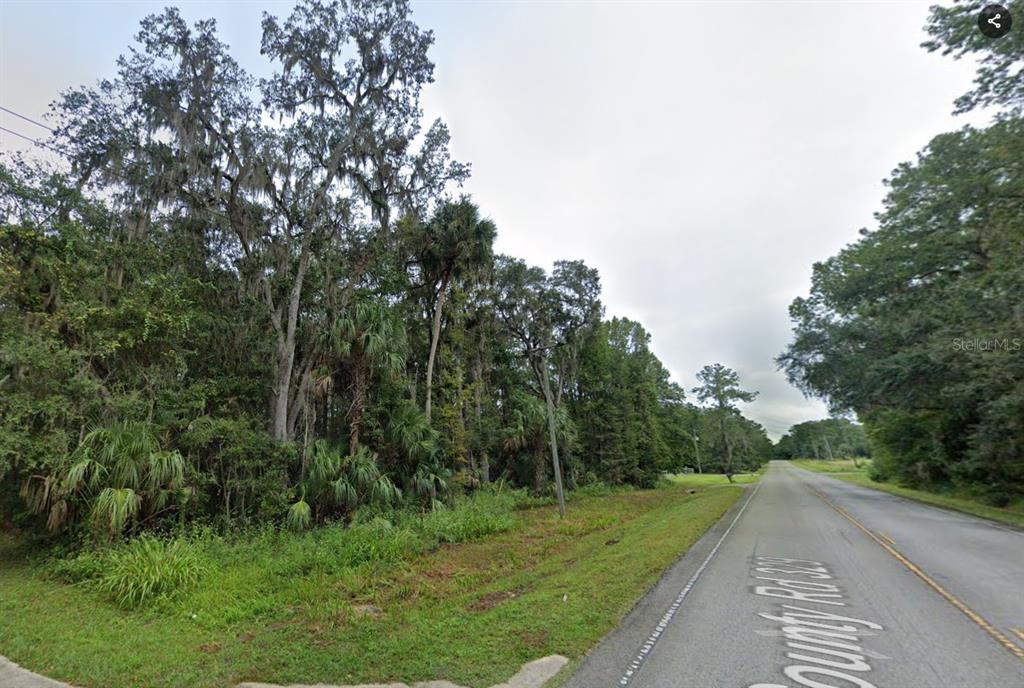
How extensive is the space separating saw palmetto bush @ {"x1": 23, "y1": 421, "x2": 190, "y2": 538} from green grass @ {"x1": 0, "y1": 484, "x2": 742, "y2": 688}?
88 cm

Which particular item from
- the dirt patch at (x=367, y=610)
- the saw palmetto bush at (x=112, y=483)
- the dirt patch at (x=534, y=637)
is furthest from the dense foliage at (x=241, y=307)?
the dirt patch at (x=534, y=637)

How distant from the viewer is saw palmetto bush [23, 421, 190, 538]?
7852mm

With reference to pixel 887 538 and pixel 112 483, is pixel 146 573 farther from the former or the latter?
pixel 887 538

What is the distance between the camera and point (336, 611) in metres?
5.94

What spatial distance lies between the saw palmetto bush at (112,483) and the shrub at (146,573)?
81 centimetres

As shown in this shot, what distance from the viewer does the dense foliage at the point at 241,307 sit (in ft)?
28.1

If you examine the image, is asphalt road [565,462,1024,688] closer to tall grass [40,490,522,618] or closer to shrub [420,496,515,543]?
tall grass [40,490,522,618]

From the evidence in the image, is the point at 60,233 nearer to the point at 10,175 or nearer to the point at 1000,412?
the point at 10,175

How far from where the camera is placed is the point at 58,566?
761 cm

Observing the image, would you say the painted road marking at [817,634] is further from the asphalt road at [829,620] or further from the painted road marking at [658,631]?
the painted road marking at [658,631]

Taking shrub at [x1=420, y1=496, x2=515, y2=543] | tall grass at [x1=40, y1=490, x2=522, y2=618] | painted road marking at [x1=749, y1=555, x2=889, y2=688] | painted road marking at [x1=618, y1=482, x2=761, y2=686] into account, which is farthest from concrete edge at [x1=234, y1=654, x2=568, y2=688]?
shrub at [x1=420, y1=496, x2=515, y2=543]

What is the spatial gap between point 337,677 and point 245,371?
12.7m

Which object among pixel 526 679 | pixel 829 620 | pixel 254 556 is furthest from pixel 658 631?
pixel 254 556

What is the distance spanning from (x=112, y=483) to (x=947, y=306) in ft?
83.1
